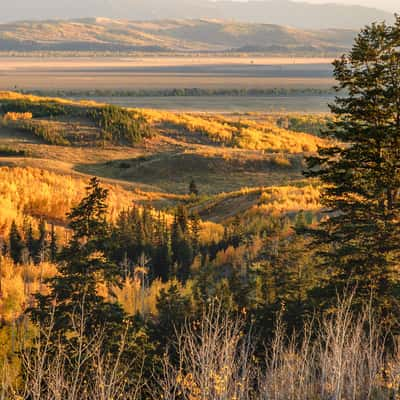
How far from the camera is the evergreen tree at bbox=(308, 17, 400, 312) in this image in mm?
14391

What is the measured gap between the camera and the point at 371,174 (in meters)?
14.5

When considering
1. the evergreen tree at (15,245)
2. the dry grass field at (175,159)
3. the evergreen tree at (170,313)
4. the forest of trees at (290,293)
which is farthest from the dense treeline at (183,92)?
the forest of trees at (290,293)

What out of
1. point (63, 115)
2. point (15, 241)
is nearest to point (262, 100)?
point (63, 115)

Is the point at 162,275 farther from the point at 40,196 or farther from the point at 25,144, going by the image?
the point at 25,144

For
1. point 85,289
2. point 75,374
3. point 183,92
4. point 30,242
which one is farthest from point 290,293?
point 183,92

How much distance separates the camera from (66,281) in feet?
42.6

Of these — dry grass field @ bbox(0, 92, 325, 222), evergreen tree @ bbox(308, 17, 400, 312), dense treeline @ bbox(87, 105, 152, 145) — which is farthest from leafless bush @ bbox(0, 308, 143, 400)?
dense treeline @ bbox(87, 105, 152, 145)

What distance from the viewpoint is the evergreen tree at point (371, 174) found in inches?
567

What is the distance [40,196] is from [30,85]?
14225cm

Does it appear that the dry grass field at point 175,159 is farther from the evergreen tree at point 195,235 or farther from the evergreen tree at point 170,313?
the evergreen tree at point 170,313

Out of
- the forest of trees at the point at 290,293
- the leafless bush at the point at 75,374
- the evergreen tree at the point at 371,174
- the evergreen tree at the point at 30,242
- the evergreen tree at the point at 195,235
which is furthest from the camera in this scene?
the evergreen tree at the point at 195,235

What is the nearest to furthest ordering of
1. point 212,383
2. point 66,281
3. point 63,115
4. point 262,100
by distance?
point 212,383
point 66,281
point 63,115
point 262,100

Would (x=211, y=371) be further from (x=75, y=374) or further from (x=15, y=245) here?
(x=15, y=245)

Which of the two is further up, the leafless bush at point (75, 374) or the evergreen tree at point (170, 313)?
the leafless bush at point (75, 374)
